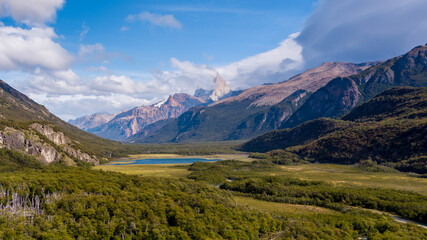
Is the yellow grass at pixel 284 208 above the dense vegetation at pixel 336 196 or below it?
below

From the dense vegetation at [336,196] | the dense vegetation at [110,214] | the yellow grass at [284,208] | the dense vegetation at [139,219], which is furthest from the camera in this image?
the yellow grass at [284,208]

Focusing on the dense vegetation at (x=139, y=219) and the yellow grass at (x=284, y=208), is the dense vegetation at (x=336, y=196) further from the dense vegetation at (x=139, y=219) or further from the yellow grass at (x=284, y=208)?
the dense vegetation at (x=139, y=219)

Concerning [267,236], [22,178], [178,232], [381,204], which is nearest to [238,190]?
[381,204]

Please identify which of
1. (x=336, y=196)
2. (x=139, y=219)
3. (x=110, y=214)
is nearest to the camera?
(x=139, y=219)

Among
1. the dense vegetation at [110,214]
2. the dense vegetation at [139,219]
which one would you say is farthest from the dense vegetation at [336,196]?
the dense vegetation at [110,214]

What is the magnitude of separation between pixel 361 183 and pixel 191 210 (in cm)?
12598

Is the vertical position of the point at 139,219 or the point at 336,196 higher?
the point at 139,219

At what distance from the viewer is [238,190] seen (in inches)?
6658

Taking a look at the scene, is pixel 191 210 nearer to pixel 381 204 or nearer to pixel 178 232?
pixel 178 232

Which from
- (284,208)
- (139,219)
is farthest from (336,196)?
(139,219)

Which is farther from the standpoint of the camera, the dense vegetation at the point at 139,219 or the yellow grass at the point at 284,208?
the yellow grass at the point at 284,208

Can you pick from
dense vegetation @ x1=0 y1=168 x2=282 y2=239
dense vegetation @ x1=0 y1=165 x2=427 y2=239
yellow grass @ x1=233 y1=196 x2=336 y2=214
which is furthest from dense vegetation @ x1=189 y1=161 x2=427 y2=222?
dense vegetation @ x1=0 y1=168 x2=282 y2=239

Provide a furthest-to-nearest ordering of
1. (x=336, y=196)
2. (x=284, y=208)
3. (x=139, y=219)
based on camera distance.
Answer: (x=336, y=196) < (x=284, y=208) < (x=139, y=219)

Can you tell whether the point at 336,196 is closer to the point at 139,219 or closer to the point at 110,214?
the point at 139,219
